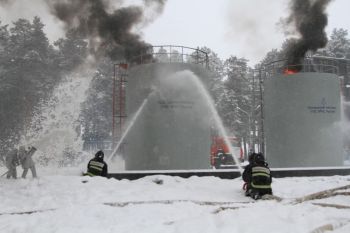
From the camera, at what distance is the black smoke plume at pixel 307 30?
856 inches

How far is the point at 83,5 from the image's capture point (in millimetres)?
21766

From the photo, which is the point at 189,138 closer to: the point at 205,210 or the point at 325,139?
the point at 325,139

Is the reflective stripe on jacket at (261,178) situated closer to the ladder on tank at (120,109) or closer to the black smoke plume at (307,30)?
the ladder on tank at (120,109)

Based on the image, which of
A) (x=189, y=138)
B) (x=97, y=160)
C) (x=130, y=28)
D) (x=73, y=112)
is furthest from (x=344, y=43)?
(x=97, y=160)

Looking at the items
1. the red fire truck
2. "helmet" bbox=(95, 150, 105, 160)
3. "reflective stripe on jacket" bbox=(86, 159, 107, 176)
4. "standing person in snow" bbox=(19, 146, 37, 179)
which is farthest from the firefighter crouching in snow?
the red fire truck

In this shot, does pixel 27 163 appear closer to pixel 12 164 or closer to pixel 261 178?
pixel 12 164

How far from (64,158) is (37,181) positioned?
27.1m

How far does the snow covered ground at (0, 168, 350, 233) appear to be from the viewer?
6788 mm

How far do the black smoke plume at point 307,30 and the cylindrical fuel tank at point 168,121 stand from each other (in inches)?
281

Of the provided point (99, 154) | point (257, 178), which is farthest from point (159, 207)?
point (99, 154)

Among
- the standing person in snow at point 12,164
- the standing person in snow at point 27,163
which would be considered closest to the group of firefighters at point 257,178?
the standing person in snow at point 27,163

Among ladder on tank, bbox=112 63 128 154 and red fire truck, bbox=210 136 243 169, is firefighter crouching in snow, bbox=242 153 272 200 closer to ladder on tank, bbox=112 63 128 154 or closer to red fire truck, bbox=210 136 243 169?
ladder on tank, bbox=112 63 128 154

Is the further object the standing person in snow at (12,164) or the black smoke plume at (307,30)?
the black smoke plume at (307,30)

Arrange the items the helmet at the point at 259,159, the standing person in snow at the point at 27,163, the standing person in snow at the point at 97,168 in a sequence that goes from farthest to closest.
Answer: the standing person in snow at the point at 27,163 < the standing person in snow at the point at 97,168 < the helmet at the point at 259,159
